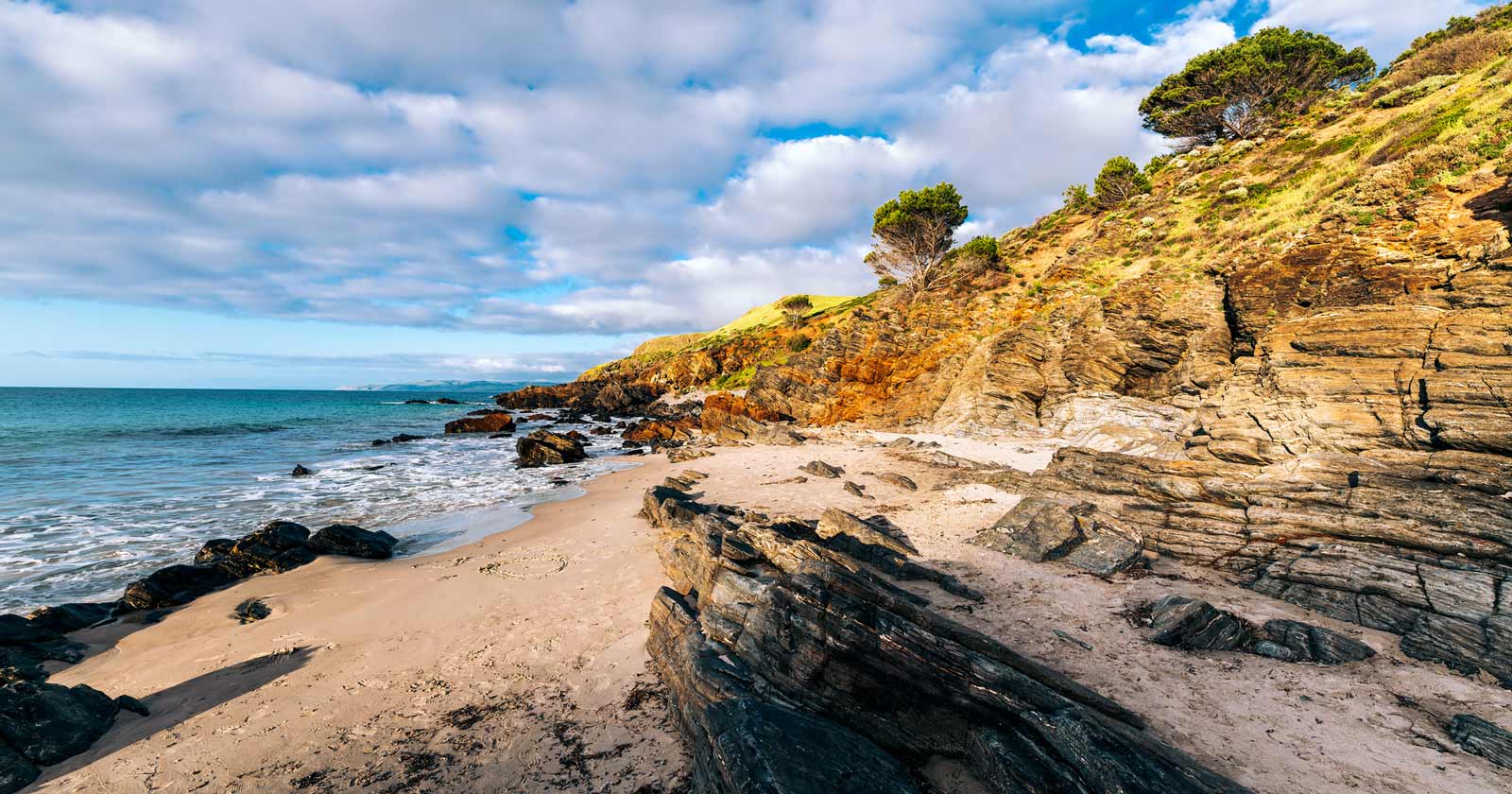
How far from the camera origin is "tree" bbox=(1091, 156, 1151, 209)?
49719 mm

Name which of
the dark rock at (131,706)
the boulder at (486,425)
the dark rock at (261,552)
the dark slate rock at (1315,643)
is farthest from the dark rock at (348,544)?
the boulder at (486,425)

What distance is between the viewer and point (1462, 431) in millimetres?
10672

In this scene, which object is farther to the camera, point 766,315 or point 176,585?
point 766,315

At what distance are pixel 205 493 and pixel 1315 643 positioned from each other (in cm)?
3590

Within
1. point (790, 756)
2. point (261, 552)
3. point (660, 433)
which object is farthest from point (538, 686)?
point (660, 433)

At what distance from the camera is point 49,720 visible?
6789mm

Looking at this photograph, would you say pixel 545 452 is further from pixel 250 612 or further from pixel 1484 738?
pixel 1484 738

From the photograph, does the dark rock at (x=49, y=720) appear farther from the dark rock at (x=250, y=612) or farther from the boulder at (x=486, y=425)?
the boulder at (x=486, y=425)

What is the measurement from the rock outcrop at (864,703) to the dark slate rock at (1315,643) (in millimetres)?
4204

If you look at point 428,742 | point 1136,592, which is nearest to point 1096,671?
point 1136,592

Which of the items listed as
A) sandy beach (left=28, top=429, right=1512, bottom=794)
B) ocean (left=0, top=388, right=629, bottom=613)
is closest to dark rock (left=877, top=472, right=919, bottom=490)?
sandy beach (left=28, top=429, right=1512, bottom=794)

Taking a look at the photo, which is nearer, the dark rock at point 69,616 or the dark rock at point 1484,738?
the dark rock at point 1484,738

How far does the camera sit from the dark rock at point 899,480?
18891 millimetres

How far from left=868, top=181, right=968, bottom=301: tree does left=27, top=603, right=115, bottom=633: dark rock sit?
51.6 metres
